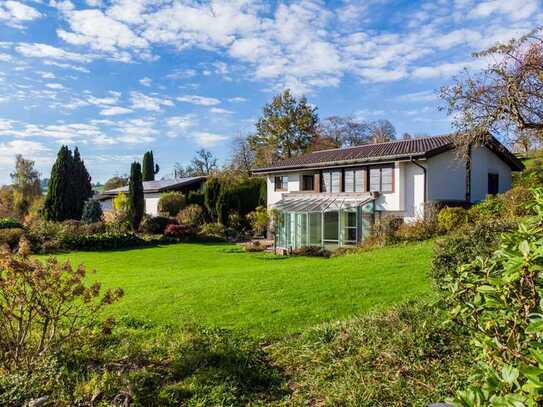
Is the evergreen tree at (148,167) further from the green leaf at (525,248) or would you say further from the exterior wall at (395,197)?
the green leaf at (525,248)

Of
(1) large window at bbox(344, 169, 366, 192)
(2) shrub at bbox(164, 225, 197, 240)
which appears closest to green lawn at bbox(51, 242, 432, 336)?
(1) large window at bbox(344, 169, 366, 192)

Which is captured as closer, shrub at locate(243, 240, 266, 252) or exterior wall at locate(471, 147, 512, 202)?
shrub at locate(243, 240, 266, 252)

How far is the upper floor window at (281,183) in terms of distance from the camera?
29703 millimetres

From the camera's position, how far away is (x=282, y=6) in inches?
438

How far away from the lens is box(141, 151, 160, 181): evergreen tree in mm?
61688

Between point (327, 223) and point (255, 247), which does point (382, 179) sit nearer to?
point (327, 223)

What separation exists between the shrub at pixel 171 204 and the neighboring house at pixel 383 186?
40.9 feet

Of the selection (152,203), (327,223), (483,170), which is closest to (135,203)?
(152,203)

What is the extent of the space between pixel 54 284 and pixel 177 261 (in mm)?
13855

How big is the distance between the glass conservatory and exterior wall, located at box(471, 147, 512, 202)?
20.7 feet

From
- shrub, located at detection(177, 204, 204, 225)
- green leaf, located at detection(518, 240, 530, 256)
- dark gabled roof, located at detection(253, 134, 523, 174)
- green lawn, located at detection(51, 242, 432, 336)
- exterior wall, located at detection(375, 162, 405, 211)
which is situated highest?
dark gabled roof, located at detection(253, 134, 523, 174)

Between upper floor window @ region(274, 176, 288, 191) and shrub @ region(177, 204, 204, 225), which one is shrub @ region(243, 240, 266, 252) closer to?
upper floor window @ region(274, 176, 288, 191)

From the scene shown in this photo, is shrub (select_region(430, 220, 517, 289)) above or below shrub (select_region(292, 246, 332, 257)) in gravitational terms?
above

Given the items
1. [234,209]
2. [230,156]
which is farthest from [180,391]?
[230,156]
